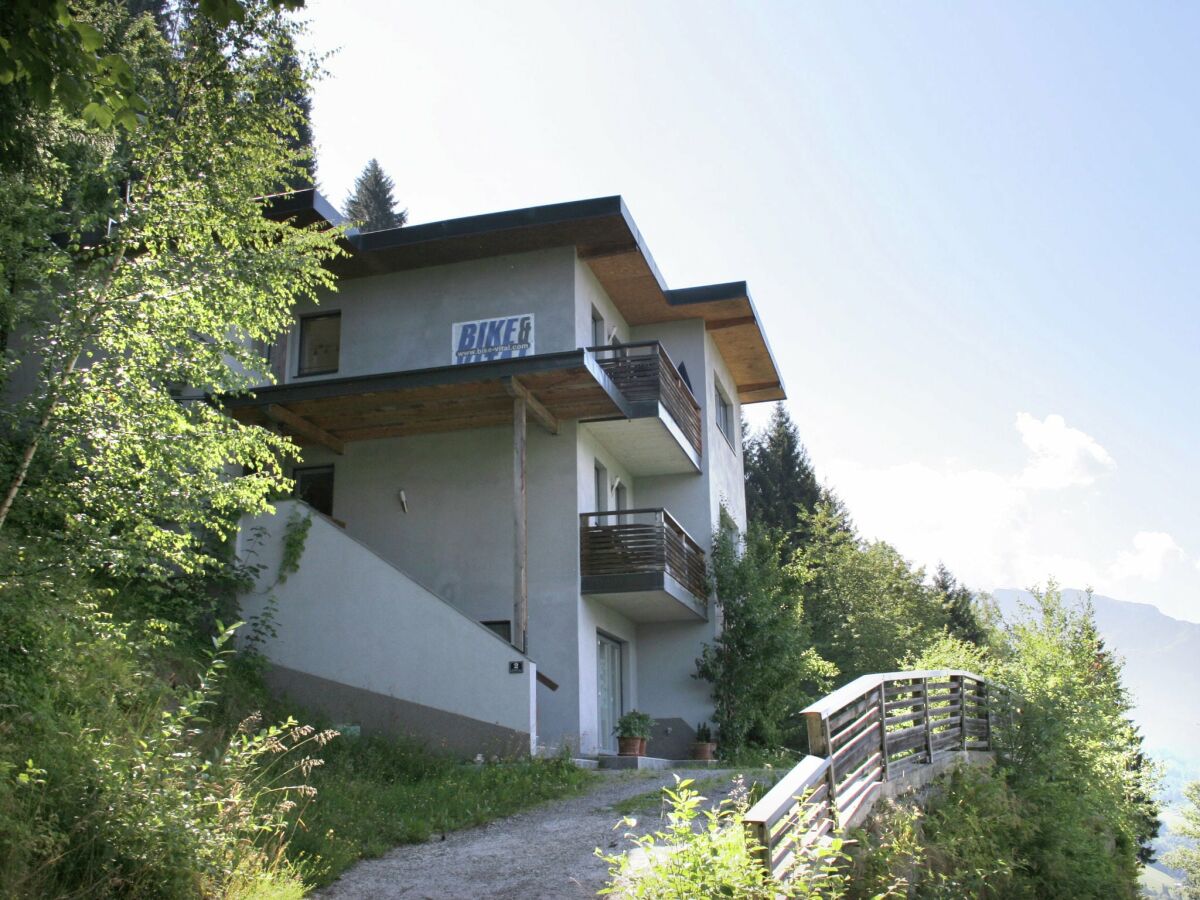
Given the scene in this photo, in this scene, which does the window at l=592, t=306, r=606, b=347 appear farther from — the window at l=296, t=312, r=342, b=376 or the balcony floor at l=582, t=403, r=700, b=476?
the window at l=296, t=312, r=342, b=376

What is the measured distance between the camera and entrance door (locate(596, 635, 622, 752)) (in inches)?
752

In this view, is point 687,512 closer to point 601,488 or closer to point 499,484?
point 601,488

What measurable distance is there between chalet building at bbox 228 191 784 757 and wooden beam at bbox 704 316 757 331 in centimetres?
7

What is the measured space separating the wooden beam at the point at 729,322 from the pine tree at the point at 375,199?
2636 cm

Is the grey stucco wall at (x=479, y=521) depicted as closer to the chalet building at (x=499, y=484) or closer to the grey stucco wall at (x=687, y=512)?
the chalet building at (x=499, y=484)

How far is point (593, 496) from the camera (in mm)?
19203

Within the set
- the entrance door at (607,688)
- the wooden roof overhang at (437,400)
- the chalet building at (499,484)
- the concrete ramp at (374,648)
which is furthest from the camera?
the entrance door at (607,688)

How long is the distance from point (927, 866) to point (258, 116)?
895 centimetres

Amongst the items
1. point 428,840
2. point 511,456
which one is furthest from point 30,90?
point 511,456

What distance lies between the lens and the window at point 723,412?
79.0 feet

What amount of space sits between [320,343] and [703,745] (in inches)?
400

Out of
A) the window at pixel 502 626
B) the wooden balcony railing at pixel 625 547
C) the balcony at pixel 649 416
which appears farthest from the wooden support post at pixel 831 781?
the balcony at pixel 649 416

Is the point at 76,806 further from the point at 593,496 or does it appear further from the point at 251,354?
the point at 593,496

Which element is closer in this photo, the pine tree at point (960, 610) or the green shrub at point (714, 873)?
the green shrub at point (714, 873)
